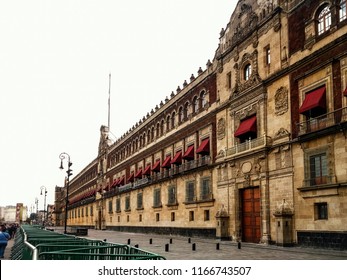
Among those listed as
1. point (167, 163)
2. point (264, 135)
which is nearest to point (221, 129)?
point (264, 135)

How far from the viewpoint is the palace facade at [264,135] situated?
1986 cm

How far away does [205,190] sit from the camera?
104 ft

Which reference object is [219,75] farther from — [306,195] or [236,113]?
[306,195]

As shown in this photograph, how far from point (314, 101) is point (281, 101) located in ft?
10.9

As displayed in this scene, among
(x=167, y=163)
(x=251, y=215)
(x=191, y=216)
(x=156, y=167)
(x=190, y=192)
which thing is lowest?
(x=191, y=216)

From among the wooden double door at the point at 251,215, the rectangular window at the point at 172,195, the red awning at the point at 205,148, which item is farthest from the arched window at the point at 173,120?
the wooden double door at the point at 251,215

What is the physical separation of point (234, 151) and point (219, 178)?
2.98m

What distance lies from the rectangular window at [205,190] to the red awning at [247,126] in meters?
5.86

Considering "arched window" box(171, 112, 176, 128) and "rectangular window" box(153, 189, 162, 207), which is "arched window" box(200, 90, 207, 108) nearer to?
"arched window" box(171, 112, 176, 128)

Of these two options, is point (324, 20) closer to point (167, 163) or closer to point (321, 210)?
point (321, 210)

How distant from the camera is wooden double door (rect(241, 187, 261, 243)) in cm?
2539

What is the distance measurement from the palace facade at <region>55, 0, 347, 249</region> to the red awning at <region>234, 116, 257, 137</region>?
64 millimetres

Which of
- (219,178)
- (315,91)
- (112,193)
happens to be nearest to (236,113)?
(219,178)

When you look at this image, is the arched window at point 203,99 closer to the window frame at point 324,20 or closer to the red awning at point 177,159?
the red awning at point 177,159
